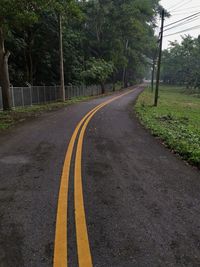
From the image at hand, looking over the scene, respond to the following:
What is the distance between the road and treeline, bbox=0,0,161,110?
37.9ft

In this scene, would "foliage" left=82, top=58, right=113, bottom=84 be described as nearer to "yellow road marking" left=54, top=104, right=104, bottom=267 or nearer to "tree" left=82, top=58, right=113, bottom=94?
"tree" left=82, top=58, right=113, bottom=94

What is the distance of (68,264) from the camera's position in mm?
3006

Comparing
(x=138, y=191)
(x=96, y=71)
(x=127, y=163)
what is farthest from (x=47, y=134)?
(x=96, y=71)

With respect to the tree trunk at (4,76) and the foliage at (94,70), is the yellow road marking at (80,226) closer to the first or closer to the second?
the tree trunk at (4,76)

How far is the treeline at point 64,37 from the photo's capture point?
56.8 feet

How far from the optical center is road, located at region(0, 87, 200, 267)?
3.21 metres

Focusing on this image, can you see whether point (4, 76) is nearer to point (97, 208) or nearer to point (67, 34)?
point (67, 34)

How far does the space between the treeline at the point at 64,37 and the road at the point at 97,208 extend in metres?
11.5

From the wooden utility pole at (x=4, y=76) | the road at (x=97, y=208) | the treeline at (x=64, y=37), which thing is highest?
the treeline at (x=64, y=37)

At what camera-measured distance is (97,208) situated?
4332mm

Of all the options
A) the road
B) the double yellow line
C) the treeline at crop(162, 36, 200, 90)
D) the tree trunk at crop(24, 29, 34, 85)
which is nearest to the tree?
the tree trunk at crop(24, 29, 34, 85)

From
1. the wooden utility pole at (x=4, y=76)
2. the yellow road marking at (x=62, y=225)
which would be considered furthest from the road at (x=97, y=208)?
the wooden utility pole at (x=4, y=76)

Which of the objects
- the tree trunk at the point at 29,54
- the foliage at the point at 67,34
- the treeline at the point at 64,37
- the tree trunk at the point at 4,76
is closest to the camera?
the foliage at the point at 67,34

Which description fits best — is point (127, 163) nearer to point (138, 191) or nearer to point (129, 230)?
point (138, 191)
